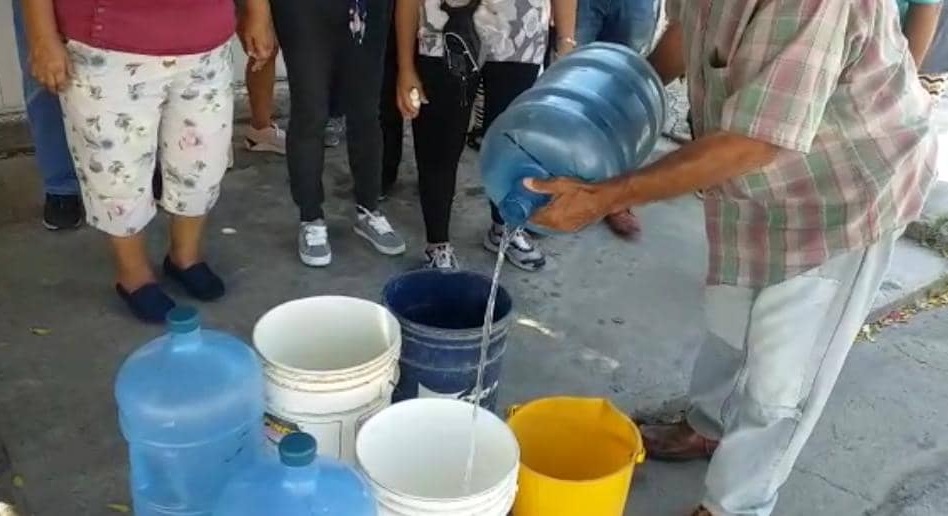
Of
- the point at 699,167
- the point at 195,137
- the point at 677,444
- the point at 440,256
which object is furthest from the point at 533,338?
the point at 699,167

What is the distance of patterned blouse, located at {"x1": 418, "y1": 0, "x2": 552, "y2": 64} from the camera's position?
2977mm

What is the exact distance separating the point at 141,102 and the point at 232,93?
0.32m

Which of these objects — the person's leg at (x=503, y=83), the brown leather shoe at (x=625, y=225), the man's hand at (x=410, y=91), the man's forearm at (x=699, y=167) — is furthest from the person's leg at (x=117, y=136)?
the brown leather shoe at (x=625, y=225)

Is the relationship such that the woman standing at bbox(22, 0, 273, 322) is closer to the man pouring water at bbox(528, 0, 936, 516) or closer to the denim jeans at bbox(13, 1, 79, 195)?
the denim jeans at bbox(13, 1, 79, 195)

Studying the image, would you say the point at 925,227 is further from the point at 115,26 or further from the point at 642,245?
the point at 115,26

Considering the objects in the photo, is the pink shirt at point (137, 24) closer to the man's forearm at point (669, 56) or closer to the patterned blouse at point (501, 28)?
the patterned blouse at point (501, 28)

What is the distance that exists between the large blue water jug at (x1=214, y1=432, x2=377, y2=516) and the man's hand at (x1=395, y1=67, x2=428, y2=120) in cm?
155

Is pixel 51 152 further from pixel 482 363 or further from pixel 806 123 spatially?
pixel 806 123

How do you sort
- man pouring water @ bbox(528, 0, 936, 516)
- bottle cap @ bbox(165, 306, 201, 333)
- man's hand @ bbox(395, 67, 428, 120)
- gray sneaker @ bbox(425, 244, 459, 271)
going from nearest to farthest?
man pouring water @ bbox(528, 0, 936, 516) → bottle cap @ bbox(165, 306, 201, 333) → man's hand @ bbox(395, 67, 428, 120) → gray sneaker @ bbox(425, 244, 459, 271)

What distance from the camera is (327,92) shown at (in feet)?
10.2

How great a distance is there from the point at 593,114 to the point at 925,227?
2141 mm

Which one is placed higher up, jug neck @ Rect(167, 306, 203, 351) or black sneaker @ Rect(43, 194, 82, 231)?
jug neck @ Rect(167, 306, 203, 351)

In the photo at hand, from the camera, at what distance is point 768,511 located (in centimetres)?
233

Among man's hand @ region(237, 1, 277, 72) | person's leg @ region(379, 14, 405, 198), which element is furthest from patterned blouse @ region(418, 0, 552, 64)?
man's hand @ region(237, 1, 277, 72)
